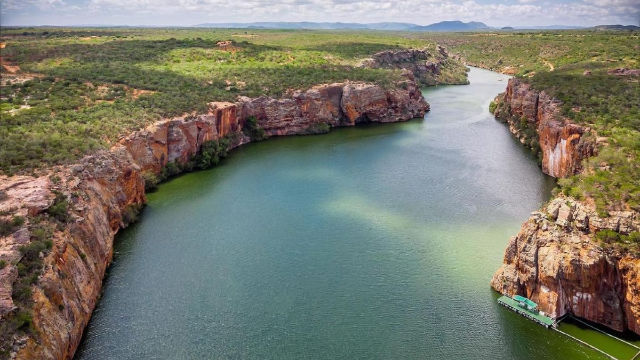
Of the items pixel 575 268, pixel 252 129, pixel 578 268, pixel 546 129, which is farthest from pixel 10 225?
pixel 546 129

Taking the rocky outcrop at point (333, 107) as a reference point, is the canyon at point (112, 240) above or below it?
below

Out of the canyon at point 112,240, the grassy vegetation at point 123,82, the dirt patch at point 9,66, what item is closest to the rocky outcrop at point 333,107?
the grassy vegetation at point 123,82

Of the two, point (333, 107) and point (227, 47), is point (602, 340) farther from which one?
point (227, 47)

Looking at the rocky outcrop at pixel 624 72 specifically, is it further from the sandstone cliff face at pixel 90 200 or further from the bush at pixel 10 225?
the bush at pixel 10 225

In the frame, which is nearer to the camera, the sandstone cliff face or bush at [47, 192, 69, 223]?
the sandstone cliff face

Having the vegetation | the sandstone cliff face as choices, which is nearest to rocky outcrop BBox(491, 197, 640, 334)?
the sandstone cliff face

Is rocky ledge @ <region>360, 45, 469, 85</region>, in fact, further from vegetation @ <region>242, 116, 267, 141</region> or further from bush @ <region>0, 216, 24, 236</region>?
bush @ <region>0, 216, 24, 236</region>

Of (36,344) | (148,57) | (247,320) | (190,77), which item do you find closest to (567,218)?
(247,320)
